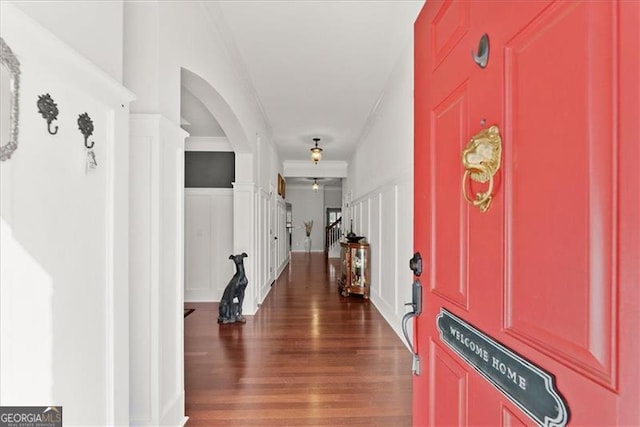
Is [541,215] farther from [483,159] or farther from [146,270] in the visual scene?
[146,270]

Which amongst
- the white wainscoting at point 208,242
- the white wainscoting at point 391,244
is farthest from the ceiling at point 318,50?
the white wainscoting at point 391,244

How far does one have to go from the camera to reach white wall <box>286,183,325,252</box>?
14102 millimetres

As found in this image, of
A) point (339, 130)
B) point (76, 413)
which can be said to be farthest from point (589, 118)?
point (339, 130)

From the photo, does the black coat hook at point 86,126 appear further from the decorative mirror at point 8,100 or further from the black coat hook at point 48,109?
the decorative mirror at point 8,100

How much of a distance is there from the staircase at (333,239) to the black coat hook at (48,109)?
11.2 meters

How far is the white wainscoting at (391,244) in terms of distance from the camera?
A: 3.28 metres

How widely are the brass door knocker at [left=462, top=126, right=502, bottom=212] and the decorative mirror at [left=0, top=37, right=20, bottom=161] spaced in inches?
51.1

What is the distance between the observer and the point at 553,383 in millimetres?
626

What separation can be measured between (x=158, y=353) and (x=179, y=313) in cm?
34

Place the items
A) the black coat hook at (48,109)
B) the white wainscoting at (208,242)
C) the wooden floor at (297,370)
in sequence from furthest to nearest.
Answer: the white wainscoting at (208,242) < the wooden floor at (297,370) < the black coat hook at (48,109)

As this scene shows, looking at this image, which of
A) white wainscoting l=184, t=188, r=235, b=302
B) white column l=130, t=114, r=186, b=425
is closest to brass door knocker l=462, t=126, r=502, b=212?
white column l=130, t=114, r=186, b=425

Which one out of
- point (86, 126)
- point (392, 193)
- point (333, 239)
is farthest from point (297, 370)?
point (333, 239)

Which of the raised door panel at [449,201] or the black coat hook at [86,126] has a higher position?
the black coat hook at [86,126]

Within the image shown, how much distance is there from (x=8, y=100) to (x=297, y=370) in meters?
2.74
